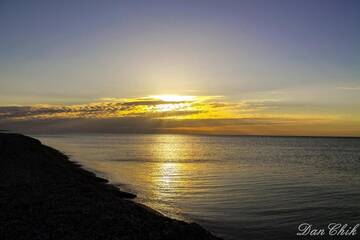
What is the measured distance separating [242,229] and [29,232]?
1176 cm

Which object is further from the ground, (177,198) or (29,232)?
(29,232)

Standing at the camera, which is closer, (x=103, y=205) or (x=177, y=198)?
(x=103, y=205)

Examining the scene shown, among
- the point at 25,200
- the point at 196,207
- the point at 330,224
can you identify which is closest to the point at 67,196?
the point at 25,200

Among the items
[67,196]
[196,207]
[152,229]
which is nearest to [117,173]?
[196,207]

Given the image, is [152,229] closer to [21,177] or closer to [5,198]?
[5,198]

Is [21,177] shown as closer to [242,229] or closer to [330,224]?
[242,229]

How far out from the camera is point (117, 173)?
49.9 metres

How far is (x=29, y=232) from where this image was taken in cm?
1395

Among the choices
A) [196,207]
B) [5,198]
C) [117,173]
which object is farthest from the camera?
[117,173]

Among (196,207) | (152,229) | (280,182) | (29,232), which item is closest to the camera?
(29,232)

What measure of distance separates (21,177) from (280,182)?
27765 millimetres

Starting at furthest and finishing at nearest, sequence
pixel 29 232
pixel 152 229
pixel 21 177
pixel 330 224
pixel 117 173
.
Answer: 1. pixel 117 173
2. pixel 21 177
3. pixel 330 224
4. pixel 152 229
5. pixel 29 232

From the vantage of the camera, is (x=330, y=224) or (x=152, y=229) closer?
(x=152, y=229)

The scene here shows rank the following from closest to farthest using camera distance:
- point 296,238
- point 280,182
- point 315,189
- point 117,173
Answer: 1. point 296,238
2. point 315,189
3. point 280,182
4. point 117,173
